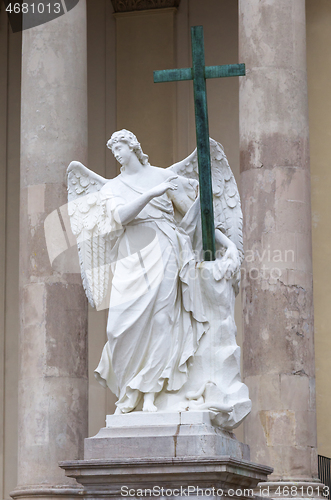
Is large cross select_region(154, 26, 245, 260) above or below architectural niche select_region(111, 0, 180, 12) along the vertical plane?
below

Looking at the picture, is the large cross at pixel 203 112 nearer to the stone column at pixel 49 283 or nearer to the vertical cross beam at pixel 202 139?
the vertical cross beam at pixel 202 139

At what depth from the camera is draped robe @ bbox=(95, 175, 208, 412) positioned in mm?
8375

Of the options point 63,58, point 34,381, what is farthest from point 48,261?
point 63,58

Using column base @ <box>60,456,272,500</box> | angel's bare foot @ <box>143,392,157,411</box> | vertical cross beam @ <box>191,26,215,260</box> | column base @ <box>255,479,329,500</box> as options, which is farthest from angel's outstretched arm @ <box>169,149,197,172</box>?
column base @ <box>255,479,329,500</box>

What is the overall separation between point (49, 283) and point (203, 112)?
682 cm

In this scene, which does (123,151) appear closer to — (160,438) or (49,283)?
(160,438)

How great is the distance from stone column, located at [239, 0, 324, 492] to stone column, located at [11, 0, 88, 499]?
2.46m

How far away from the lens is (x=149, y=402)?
825cm

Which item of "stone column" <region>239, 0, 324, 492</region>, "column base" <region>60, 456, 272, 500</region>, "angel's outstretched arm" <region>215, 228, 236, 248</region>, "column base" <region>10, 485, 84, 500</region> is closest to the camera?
"column base" <region>60, 456, 272, 500</region>

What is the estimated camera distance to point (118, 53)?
21.8 m

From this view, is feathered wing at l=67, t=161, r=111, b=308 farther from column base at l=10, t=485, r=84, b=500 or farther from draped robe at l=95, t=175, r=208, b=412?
column base at l=10, t=485, r=84, b=500

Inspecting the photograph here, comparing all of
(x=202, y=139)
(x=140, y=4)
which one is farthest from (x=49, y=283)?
(x=140, y=4)

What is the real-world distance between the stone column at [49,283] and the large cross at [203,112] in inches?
233

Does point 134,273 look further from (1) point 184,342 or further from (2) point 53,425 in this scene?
(2) point 53,425
